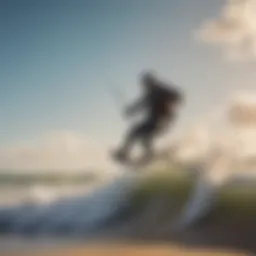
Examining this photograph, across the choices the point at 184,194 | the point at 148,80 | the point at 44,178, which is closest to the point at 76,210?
the point at 44,178

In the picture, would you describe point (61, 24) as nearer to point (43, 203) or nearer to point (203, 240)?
point (43, 203)

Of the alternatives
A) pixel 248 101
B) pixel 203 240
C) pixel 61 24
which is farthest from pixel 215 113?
pixel 61 24

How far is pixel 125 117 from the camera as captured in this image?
55.8 inches

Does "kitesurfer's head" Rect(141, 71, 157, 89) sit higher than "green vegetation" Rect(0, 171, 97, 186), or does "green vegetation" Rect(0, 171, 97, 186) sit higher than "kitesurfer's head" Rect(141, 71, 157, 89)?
"kitesurfer's head" Rect(141, 71, 157, 89)

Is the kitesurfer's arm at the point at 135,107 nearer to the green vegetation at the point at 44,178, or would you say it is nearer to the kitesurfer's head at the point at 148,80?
the kitesurfer's head at the point at 148,80

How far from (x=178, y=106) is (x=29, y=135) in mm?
438

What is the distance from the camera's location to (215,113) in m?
1.41

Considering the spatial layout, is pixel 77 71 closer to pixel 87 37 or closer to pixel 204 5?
pixel 87 37

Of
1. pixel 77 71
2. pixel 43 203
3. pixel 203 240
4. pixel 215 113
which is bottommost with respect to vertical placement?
pixel 203 240

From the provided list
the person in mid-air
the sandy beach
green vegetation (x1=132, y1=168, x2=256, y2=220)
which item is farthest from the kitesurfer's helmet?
the sandy beach

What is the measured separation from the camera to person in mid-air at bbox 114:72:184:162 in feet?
4.62

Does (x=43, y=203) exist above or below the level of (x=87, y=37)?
below

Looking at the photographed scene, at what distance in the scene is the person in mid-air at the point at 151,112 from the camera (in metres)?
1.41

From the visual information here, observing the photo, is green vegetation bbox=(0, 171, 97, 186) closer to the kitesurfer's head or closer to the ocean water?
the ocean water
